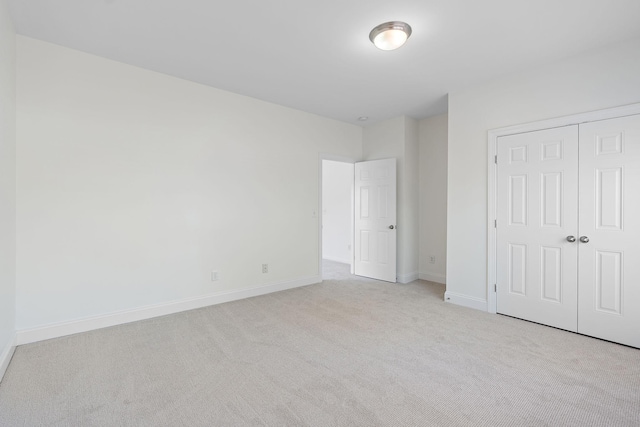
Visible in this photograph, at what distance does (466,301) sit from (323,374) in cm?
233

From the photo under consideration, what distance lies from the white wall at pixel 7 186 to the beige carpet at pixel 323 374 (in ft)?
0.98

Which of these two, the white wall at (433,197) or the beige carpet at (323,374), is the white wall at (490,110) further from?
the white wall at (433,197)

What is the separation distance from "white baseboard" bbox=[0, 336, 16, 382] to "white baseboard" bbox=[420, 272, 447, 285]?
16.3 ft

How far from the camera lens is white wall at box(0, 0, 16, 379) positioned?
2.16m

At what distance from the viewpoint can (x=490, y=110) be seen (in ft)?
11.3

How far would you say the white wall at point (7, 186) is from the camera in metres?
2.16

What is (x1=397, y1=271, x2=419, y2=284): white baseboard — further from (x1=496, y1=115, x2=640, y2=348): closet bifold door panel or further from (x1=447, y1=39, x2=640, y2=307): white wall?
(x1=496, y1=115, x2=640, y2=348): closet bifold door panel

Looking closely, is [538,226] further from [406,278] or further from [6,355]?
[6,355]

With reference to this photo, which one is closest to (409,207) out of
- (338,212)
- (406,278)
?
(406,278)

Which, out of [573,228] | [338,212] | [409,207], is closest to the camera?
[573,228]

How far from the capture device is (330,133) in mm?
4988

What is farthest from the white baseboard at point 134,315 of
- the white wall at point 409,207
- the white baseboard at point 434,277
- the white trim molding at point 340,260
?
the white trim molding at point 340,260

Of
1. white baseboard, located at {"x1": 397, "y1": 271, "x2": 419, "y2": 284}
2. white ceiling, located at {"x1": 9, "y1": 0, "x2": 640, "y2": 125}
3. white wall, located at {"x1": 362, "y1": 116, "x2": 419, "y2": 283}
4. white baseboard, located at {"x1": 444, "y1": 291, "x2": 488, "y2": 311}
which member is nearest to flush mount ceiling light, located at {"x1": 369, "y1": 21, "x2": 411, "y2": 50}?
white ceiling, located at {"x1": 9, "y1": 0, "x2": 640, "y2": 125}

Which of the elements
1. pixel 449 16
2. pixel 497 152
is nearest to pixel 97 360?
pixel 449 16
